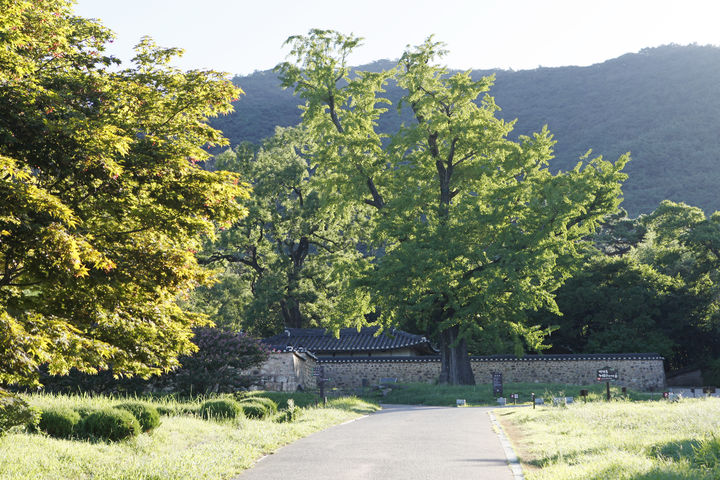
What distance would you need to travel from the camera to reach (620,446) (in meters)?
10.3

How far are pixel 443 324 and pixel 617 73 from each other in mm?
164104

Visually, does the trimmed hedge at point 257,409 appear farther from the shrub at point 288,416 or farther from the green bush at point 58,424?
the green bush at point 58,424

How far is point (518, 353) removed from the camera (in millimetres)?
39656

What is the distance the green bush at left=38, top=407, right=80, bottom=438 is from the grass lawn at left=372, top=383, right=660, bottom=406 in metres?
20.4

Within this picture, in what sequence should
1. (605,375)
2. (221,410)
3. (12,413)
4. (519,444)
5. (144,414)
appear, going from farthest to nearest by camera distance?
(605,375) → (221,410) → (519,444) → (144,414) → (12,413)

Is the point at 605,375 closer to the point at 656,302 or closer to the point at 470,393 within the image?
the point at 470,393

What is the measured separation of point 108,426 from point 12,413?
78.7 inches

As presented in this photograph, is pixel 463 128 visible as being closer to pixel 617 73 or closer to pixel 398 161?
pixel 398 161

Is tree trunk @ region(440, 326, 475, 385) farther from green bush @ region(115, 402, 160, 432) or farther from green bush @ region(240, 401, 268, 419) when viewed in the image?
green bush @ region(115, 402, 160, 432)

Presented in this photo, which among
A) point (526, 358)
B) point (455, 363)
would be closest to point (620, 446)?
point (455, 363)

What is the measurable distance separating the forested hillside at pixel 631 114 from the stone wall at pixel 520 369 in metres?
63.8

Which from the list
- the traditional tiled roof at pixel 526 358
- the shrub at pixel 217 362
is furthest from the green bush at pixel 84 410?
the traditional tiled roof at pixel 526 358

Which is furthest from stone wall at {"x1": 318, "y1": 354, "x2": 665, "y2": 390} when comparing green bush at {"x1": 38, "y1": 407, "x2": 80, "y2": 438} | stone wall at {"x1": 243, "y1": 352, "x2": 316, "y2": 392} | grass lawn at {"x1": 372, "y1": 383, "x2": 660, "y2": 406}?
green bush at {"x1": 38, "y1": 407, "x2": 80, "y2": 438}

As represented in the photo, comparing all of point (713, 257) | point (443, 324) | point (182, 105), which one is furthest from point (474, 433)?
point (713, 257)
